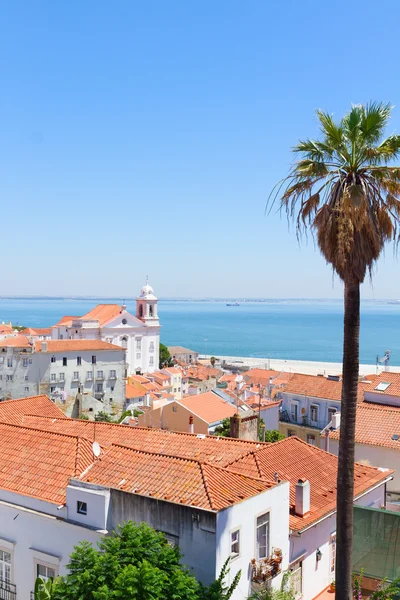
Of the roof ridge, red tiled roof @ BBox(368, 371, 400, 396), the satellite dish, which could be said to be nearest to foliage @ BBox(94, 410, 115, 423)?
red tiled roof @ BBox(368, 371, 400, 396)

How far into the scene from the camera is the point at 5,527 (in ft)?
49.2

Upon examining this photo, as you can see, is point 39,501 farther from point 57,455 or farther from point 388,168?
point 388,168

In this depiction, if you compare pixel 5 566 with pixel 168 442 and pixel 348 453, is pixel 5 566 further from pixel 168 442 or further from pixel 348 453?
pixel 348 453

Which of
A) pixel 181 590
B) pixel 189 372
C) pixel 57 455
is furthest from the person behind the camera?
pixel 189 372

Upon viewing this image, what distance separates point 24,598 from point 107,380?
61.3 meters

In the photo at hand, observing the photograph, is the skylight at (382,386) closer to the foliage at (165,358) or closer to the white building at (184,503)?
the white building at (184,503)

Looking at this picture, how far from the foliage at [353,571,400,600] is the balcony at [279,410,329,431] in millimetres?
25944

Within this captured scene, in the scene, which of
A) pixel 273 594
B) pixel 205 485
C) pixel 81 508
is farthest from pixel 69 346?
pixel 273 594

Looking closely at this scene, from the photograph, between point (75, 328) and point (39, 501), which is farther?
point (75, 328)

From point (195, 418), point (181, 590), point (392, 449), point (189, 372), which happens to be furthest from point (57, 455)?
point (189, 372)

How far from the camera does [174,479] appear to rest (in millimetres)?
13547

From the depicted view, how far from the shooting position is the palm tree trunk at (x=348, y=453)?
11.8 metres

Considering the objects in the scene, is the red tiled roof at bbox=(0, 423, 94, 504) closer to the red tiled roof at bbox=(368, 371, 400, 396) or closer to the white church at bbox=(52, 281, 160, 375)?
the red tiled roof at bbox=(368, 371, 400, 396)

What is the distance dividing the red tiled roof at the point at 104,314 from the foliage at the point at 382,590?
98701 millimetres
